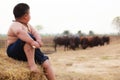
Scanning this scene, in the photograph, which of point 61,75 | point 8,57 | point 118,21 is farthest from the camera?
point 118,21

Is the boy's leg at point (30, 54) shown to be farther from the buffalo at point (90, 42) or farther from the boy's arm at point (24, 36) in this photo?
the buffalo at point (90, 42)

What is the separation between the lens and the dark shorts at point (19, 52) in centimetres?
543

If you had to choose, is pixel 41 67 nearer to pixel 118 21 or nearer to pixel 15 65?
pixel 15 65

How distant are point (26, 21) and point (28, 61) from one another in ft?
2.05

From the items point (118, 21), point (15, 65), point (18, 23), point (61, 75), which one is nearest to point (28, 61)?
point (15, 65)

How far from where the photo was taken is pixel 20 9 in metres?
5.55

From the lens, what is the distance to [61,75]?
35.7ft

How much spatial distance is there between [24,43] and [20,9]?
1.66 feet

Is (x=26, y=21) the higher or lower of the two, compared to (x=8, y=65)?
A: higher

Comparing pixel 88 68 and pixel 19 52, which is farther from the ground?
pixel 19 52

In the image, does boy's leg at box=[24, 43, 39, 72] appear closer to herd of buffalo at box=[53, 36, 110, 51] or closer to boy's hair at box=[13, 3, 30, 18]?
boy's hair at box=[13, 3, 30, 18]

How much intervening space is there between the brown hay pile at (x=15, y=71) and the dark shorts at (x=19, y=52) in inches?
2.9

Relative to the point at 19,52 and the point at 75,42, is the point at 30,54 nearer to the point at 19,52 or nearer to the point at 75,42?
the point at 19,52

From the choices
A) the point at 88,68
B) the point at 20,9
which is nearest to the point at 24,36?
the point at 20,9
